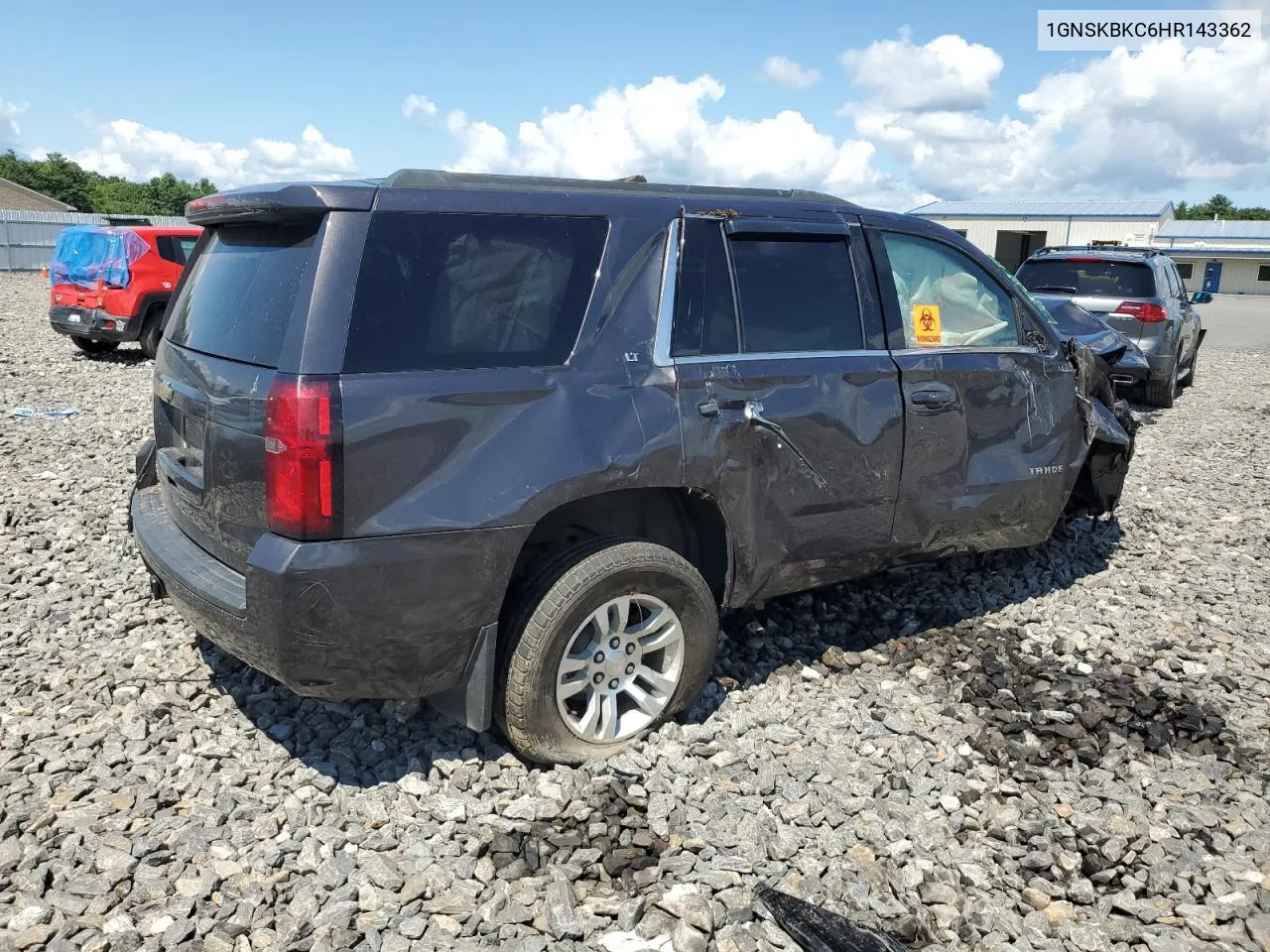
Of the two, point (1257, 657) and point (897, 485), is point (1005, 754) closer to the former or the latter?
point (897, 485)

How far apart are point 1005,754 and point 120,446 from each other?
712cm

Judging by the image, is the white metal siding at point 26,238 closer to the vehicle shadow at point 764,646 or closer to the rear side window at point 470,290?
the vehicle shadow at point 764,646

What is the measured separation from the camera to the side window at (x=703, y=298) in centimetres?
353

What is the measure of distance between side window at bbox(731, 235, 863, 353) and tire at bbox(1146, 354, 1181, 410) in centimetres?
906

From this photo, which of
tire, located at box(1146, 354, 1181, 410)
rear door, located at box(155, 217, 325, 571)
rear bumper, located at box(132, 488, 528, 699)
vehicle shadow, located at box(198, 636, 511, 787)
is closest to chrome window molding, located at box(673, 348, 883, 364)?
rear bumper, located at box(132, 488, 528, 699)

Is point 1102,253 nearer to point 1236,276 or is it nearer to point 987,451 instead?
point 987,451

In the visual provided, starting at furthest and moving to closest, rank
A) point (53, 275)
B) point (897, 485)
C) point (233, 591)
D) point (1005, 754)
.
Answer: point (53, 275) → point (897, 485) → point (1005, 754) → point (233, 591)

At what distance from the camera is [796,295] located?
12.7ft

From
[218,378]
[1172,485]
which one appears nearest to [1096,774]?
[218,378]

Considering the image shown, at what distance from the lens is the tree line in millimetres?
78625

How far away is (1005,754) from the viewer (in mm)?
3637

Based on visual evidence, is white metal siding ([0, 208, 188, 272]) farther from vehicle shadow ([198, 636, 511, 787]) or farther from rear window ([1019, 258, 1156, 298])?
vehicle shadow ([198, 636, 511, 787])

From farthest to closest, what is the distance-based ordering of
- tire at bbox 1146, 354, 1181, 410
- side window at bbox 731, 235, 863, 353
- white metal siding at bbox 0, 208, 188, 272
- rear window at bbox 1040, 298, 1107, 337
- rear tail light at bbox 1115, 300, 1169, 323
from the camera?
white metal siding at bbox 0, 208, 188, 272, tire at bbox 1146, 354, 1181, 410, rear tail light at bbox 1115, 300, 1169, 323, rear window at bbox 1040, 298, 1107, 337, side window at bbox 731, 235, 863, 353

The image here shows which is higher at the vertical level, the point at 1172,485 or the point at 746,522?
the point at 746,522
